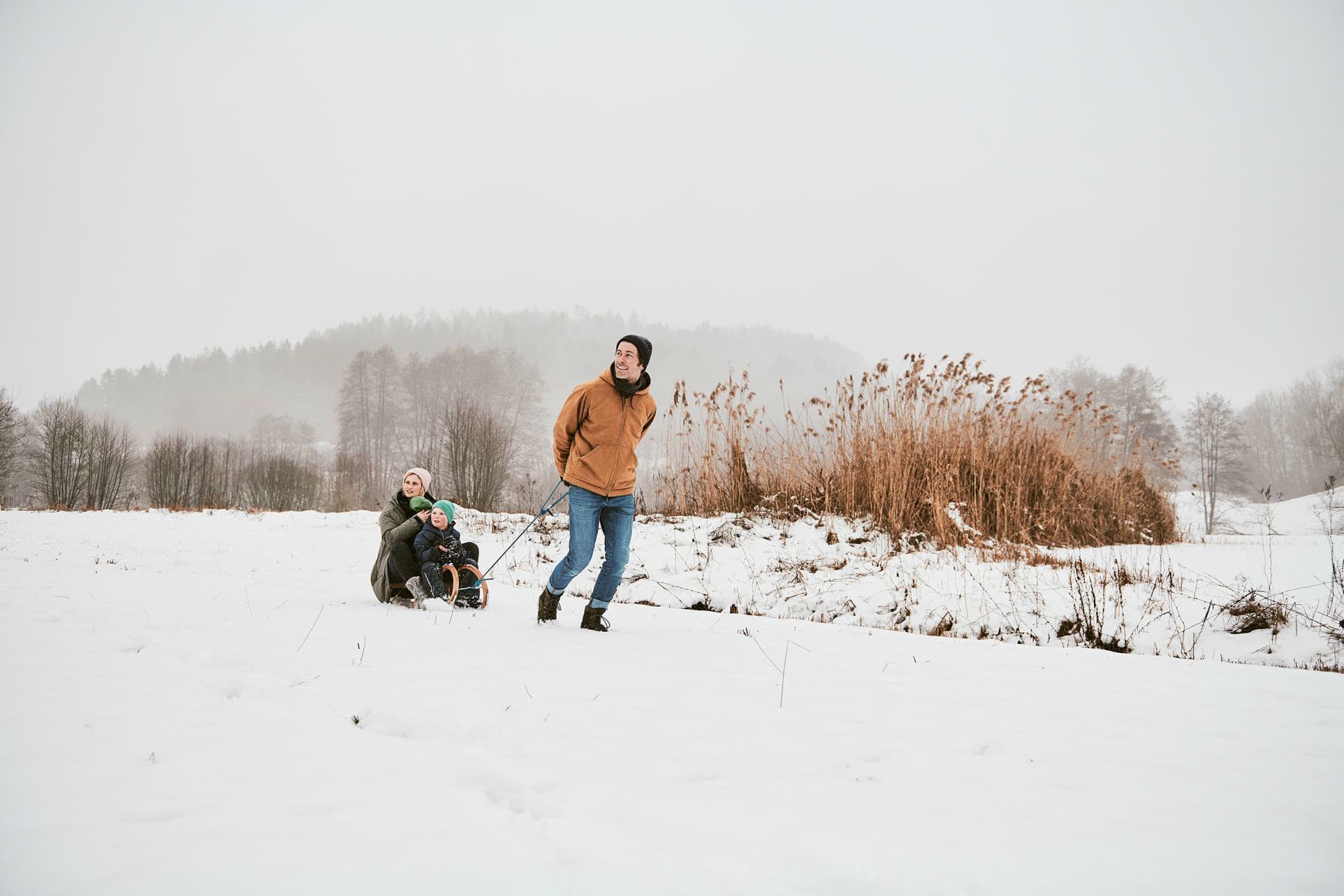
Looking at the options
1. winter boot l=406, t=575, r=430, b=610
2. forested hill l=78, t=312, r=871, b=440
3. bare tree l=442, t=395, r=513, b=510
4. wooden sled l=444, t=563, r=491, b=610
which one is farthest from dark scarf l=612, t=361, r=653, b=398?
forested hill l=78, t=312, r=871, b=440

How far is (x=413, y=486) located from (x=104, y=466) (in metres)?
31.2

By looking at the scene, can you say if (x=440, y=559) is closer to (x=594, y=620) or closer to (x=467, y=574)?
(x=467, y=574)

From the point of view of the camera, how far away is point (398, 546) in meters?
4.79

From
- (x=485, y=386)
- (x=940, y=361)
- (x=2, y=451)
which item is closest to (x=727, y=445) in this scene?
(x=940, y=361)

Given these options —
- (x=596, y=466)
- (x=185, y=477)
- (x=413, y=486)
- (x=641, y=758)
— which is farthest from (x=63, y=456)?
(x=641, y=758)

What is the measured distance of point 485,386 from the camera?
43438 mm

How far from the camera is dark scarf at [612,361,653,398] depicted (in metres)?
3.88

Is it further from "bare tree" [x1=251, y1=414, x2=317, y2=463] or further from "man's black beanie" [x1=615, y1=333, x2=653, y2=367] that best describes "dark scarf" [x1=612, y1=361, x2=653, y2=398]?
"bare tree" [x1=251, y1=414, x2=317, y2=463]

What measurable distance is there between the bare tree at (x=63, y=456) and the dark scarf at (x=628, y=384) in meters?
33.3

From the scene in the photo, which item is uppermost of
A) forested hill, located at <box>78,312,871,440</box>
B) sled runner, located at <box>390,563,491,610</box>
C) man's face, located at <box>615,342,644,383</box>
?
forested hill, located at <box>78,312,871,440</box>

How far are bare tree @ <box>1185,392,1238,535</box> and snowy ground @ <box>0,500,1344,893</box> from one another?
33.4 meters

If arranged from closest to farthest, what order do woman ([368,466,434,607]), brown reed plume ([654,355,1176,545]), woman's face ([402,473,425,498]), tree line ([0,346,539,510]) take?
woman ([368,466,434,607]) → woman's face ([402,473,425,498]) → brown reed plume ([654,355,1176,545]) → tree line ([0,346,539,510])

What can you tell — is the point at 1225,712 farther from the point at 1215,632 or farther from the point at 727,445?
the point at 727,445

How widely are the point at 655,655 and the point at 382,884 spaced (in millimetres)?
2087
